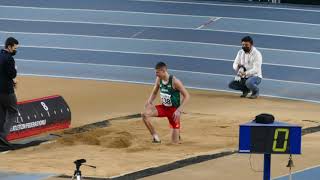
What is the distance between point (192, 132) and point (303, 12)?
361 inches

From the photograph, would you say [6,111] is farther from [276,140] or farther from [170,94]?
[276,140]

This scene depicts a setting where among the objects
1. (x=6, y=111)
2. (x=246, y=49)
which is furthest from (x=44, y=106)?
(x=246, y=49)

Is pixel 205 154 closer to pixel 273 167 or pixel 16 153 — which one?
pixel 273 167

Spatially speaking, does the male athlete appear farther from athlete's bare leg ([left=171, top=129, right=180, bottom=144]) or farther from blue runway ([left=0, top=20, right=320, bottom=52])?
blue runway ([left=0, top=20, right=320, bottom=52])

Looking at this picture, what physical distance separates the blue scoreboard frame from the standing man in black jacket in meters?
5.46

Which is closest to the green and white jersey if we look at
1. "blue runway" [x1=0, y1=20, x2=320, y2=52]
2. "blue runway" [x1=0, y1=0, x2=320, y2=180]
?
"blue runway" [x1=0, y1=0, x2=320, y2=180]

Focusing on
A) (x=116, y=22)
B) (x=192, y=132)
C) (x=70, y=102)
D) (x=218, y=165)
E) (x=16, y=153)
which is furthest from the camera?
(x=116, y=22)

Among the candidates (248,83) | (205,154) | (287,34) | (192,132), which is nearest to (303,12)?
(287,34)

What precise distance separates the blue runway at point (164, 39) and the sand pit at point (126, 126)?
1.11 meters

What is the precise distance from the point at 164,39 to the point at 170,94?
9223mm

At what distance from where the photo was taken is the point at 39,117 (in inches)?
623

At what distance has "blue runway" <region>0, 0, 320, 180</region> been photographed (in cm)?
2247

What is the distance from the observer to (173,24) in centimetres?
2475

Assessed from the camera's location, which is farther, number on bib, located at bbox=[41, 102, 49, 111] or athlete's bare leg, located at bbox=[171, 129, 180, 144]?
number on bib, located at bbox=[41, 102, 49, 111]
